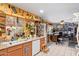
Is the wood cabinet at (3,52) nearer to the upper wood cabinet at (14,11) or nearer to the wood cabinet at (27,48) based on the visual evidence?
the wood cabinet at (27,48)

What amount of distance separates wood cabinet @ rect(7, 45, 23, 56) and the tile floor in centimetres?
73

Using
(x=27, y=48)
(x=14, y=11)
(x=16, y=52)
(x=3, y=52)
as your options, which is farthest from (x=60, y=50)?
(x=14, y=11)

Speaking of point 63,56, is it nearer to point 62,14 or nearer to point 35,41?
point 62,14

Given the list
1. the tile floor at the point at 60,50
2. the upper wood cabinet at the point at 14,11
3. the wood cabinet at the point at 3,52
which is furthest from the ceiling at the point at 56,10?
the wood cabinet at the point at 3,52

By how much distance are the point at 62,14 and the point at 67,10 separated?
7.0 inches

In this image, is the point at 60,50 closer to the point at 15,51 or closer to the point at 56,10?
the point at 56,10

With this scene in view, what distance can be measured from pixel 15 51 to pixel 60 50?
1.29 m

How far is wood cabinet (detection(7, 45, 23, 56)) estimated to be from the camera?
370cm

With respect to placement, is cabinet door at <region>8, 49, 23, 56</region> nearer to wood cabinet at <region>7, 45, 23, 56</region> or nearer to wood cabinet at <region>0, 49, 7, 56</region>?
wood cabinet at <region>7, 45, 23, 56</region>

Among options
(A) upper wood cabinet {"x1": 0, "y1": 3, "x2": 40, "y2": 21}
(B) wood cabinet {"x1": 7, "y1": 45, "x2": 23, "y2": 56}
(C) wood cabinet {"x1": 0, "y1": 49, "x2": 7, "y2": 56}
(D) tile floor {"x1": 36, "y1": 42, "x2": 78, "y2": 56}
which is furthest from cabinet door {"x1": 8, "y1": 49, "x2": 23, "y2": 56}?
(A) upper wood cabinet {"x1": 0, "y1": 3, "x2": 40, "y2": 21}

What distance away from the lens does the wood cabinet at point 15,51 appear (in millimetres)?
3701

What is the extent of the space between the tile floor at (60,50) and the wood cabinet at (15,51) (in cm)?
73

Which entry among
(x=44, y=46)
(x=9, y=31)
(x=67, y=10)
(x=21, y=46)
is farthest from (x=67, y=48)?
(x=9, y=31)

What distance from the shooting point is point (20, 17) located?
5.05 metres
